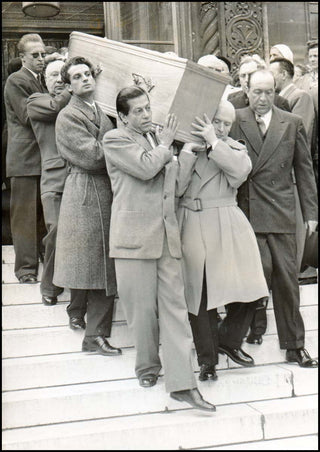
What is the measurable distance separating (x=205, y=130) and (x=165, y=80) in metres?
0.38

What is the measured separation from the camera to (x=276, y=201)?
4.09 metres

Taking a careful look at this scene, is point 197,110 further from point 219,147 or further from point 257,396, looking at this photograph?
point 257,396

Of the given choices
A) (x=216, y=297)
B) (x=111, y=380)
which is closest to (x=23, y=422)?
(x=111, y=380)

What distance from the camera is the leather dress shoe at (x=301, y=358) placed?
4.06 metres

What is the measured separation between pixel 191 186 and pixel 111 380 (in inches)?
49.3

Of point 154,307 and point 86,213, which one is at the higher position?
point 86,213

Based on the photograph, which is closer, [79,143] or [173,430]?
[173,430]

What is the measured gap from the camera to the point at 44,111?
438 centimetres

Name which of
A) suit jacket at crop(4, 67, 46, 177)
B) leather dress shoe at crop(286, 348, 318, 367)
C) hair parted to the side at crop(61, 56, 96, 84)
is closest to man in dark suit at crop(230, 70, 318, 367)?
leather dress shoe at crop(286, 348, 318, 367)

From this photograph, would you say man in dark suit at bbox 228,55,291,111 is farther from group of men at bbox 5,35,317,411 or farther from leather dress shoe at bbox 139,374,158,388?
leather dress shoe at bbox 139,374,158,388

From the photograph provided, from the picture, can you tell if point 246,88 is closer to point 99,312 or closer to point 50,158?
point 50,158

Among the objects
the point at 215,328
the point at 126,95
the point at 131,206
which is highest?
the point at 126,95

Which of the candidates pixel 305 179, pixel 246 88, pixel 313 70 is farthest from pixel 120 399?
pixel 313 70

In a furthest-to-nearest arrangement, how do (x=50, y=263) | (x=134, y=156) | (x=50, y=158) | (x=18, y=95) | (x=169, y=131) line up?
(x=18, y=95), (x=50, y=158), (x=50, y=263), (x=169, y=131), (x=134, y=156)
